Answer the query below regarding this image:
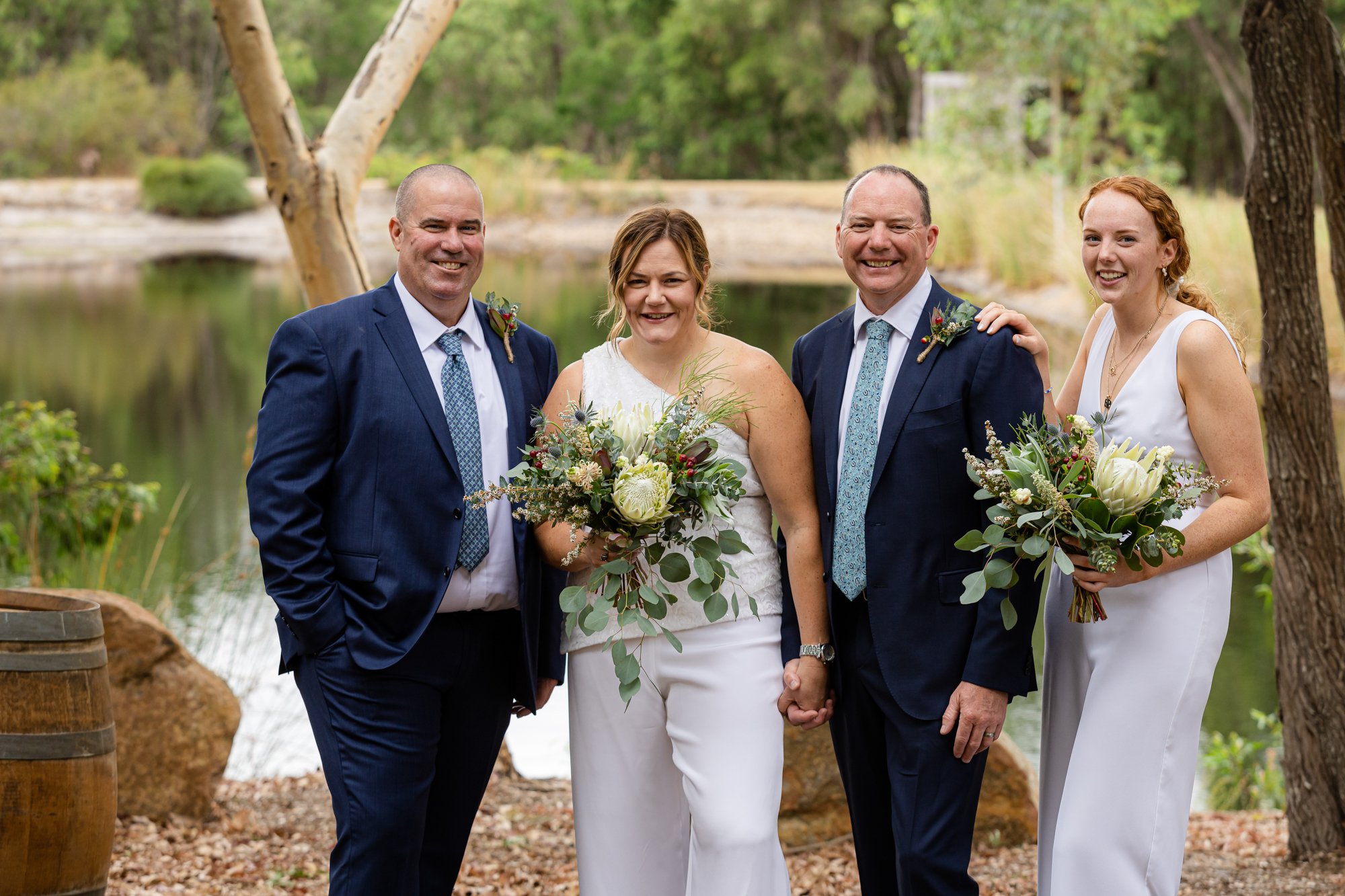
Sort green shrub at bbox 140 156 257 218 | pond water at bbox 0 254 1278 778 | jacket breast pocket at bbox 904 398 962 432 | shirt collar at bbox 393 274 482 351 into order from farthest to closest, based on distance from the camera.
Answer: green shrub at bbox 140 156 257 218 < pond water at bbox 0 254 1278 778 < shirt collar at bbox 393 274 482 351 < jacket breast pocket at bbox 904 398 962 432

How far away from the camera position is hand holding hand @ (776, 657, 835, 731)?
3404mm

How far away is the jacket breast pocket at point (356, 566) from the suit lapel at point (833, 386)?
3.90ft

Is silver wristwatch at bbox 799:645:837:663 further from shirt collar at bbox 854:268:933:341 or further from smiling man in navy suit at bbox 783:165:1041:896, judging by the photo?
shirt collar at bbox 854:268:933:341

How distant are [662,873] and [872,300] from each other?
1.60 meters

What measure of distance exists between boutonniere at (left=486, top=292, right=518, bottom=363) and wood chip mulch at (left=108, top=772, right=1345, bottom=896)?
221 centimetres

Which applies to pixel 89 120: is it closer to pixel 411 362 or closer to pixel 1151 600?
pixel 411 362

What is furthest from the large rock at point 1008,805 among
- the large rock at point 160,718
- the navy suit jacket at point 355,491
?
the large rock at point 160,718

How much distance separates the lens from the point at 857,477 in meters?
3.36

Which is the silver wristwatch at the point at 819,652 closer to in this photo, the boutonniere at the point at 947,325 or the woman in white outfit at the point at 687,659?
the woman in white outfit at the point at 687,659

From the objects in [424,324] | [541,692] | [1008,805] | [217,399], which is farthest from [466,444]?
[217,399]

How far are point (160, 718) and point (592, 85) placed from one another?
145 ft

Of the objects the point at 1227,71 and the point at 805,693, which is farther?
the point at 1227,71

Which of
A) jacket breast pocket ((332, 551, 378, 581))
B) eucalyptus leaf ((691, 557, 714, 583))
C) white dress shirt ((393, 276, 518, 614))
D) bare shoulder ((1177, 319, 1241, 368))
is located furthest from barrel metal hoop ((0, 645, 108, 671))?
bare shoulder ((1177, 319, 1241, 368))

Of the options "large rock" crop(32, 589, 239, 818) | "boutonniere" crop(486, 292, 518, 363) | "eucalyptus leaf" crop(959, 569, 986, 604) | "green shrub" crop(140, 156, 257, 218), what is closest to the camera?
"eucalyptus leaf" crop(959, 569, 986, 604)
